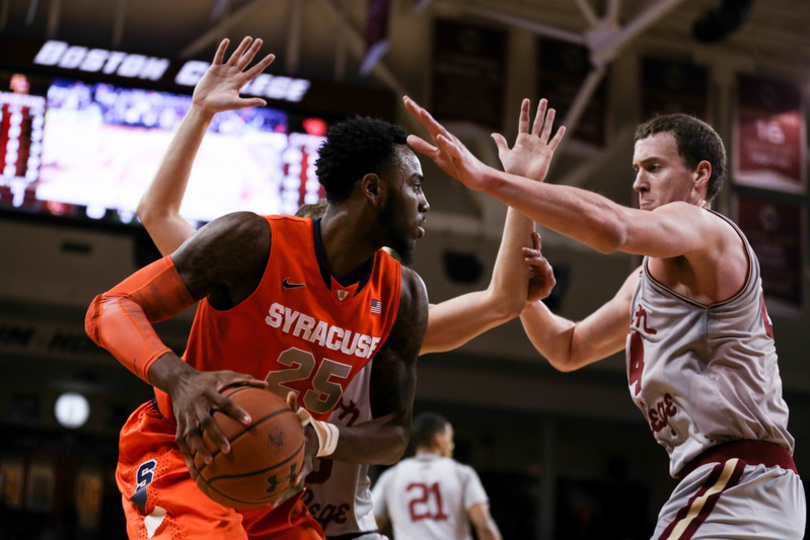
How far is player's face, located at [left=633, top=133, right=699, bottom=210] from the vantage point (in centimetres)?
308

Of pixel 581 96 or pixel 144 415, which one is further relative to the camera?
pixel 581 96

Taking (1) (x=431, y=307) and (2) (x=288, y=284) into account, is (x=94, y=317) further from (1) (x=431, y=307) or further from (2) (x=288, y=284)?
(1) (x=431, y=307)

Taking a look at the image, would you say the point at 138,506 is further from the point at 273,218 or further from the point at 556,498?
the point at 556,498

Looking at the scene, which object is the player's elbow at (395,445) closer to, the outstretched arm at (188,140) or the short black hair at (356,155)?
the short black hair at (356,155)

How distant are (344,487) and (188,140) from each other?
145 centimetres

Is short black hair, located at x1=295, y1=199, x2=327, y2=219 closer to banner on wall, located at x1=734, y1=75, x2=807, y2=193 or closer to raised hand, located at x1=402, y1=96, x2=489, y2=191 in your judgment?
raised hand, located at x1=402, y1=96, x2=489, y2=191

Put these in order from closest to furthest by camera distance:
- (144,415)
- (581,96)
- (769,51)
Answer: (144,415) < (581,96) < (769,51)

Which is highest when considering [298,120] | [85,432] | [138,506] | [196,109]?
[298,120]

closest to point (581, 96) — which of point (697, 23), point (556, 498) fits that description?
point (697, 23)

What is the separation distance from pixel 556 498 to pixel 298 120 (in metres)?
9.76

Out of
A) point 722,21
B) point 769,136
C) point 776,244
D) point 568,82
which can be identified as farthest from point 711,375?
point 722,21

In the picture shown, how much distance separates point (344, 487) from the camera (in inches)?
126

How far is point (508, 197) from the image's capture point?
2.48 metres

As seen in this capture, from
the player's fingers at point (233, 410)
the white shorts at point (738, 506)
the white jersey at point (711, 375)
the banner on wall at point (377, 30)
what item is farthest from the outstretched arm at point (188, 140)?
the banner on wall at point (377, 30)
